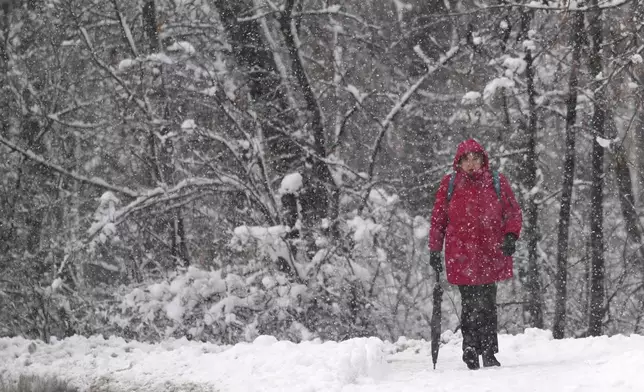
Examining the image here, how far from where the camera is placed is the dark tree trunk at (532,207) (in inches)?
440

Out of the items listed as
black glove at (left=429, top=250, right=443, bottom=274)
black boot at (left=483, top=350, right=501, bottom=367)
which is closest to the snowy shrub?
black glove at (left=429, top=250, right=443, bottom=274)

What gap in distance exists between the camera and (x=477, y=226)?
654 centimetres

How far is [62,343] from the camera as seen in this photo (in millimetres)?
8859

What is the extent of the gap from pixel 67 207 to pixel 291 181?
506cm

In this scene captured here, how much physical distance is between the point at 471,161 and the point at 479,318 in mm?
1246

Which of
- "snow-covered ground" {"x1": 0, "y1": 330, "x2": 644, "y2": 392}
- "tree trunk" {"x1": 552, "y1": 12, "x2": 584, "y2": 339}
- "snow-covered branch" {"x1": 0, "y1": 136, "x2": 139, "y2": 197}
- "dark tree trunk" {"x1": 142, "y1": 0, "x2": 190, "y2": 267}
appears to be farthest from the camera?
"dark tree trunk" {"x1": 142, "y1": 0, "x2": 190, "y2": 267}

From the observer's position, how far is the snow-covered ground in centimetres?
502

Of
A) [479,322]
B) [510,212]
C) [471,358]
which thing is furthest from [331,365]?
[510,212]

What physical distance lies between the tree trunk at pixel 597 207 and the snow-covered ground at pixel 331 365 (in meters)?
3.49

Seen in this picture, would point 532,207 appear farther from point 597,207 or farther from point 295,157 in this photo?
point 295,157

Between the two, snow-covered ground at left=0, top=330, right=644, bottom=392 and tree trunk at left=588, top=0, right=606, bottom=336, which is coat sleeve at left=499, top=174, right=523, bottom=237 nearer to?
snow-covered ground at left=0, top=330, right=644, bottom=392

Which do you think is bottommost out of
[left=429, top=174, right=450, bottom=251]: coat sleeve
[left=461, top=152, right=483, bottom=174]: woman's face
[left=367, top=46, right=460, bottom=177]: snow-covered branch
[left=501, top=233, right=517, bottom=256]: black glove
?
[left=501, top=233, right=517, bottom=256]: black glove

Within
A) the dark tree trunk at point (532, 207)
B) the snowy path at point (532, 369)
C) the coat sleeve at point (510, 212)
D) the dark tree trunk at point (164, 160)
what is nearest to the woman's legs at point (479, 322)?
the snowy path at point (532, 369)

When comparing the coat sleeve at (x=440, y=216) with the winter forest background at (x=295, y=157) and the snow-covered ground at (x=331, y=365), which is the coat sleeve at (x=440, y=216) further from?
the winter forest background at (x=295, y=157)
